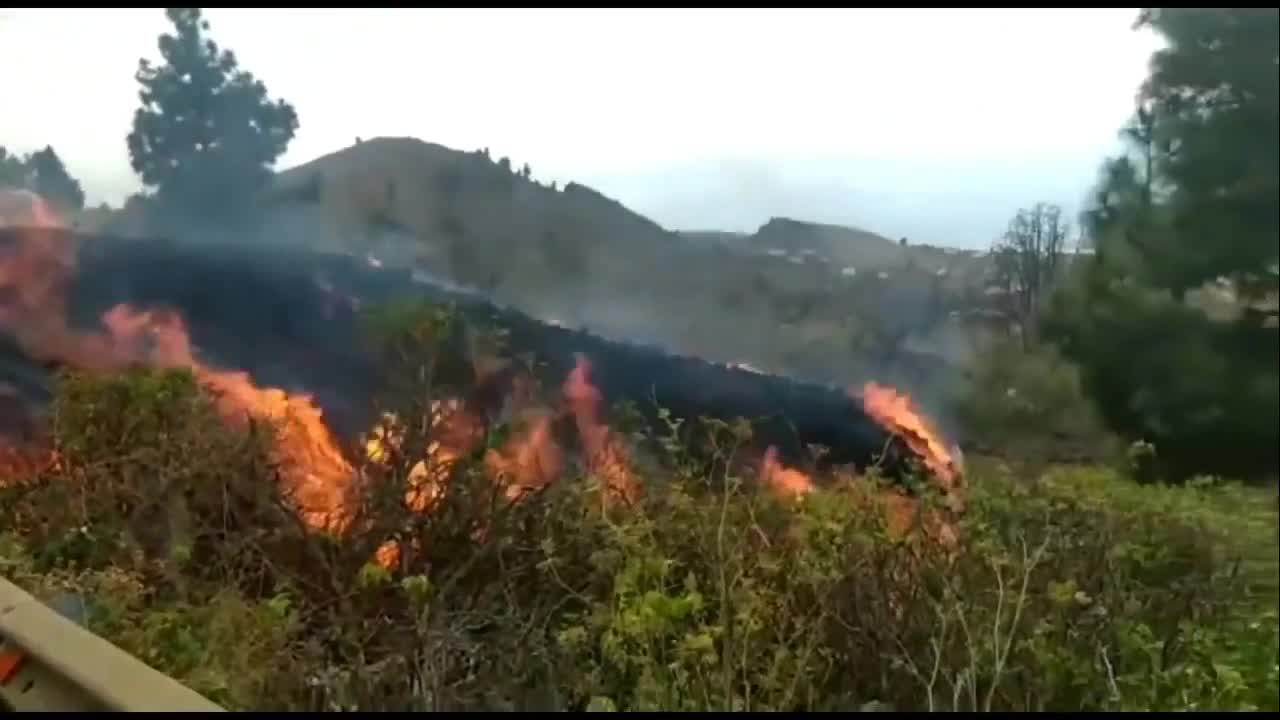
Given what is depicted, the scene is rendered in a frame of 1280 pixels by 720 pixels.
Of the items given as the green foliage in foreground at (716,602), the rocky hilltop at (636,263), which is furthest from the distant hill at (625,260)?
the green foliage in foreground at (716,602)

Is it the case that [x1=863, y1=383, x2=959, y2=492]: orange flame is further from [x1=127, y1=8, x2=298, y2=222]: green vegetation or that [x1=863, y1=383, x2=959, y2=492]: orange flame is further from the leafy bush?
[x1=127, y1=8, x2=298, y2=222]: green vegetation

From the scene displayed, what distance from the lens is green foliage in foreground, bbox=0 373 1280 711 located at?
2.50 m

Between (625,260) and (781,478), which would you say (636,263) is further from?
(781,478)

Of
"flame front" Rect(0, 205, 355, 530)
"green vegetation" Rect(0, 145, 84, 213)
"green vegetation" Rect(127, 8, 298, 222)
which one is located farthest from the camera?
"green vegetation" Rect(0, 145, 84, 213)

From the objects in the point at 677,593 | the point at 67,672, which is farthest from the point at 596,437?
the point at 67,672

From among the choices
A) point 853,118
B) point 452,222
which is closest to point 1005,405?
point 853,118

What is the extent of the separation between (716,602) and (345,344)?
156 centimetres

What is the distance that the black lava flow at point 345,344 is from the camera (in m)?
3.40

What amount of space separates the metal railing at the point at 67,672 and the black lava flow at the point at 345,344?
1095 mm

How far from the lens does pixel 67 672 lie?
105 inches

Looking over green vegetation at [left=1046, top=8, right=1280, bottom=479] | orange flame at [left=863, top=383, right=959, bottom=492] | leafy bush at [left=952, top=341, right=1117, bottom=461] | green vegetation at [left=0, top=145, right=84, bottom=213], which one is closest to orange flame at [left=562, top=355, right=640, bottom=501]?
orange flame at [left=863, top=383, right=959, bottom=492]

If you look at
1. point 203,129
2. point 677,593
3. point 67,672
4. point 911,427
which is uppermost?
point 203,129

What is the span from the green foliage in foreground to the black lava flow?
0.22 meters

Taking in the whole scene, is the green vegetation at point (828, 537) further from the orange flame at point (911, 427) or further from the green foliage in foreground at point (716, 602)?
the orange flame at point (911, 427)
